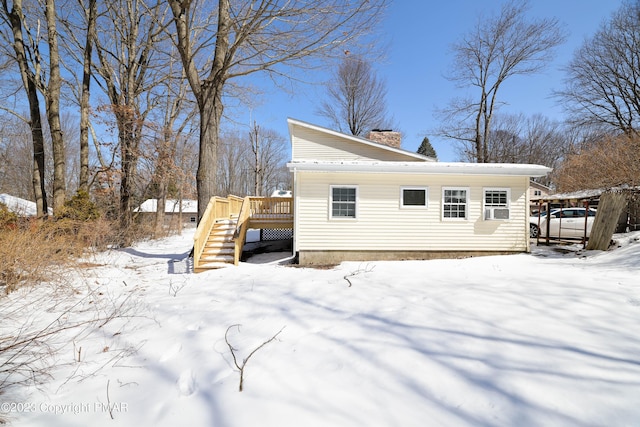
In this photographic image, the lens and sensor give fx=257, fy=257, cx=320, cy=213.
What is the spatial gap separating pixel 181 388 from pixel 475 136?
2137 centimetres

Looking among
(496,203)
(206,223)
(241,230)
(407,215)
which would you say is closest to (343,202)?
(407,215)

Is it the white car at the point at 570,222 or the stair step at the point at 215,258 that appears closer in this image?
the stair step at the point at 215,258

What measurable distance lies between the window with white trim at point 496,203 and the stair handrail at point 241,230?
7.63 meters

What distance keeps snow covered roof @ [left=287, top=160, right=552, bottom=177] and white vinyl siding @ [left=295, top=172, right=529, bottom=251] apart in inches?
10.9

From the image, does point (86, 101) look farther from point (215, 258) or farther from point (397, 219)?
point (397, 219)

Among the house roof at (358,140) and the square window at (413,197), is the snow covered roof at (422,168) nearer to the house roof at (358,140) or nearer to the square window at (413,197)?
the square window at (413,197)

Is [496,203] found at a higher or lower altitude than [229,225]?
higher

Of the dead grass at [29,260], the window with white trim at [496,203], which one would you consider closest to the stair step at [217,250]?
the dead grass at [29,260]

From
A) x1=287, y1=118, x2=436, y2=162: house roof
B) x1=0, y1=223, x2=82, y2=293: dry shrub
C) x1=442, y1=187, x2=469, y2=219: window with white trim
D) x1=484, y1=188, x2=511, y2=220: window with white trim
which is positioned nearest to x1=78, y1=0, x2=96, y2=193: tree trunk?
x1=0, y1=223, x2=82, y2=293: dry shrub

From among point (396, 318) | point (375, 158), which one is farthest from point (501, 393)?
point (375, 158)

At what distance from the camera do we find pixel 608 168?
10766 millimetres

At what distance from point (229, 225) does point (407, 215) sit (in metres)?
6.09

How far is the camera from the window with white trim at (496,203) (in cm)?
809

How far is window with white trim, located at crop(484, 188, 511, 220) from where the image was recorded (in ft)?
26.5
